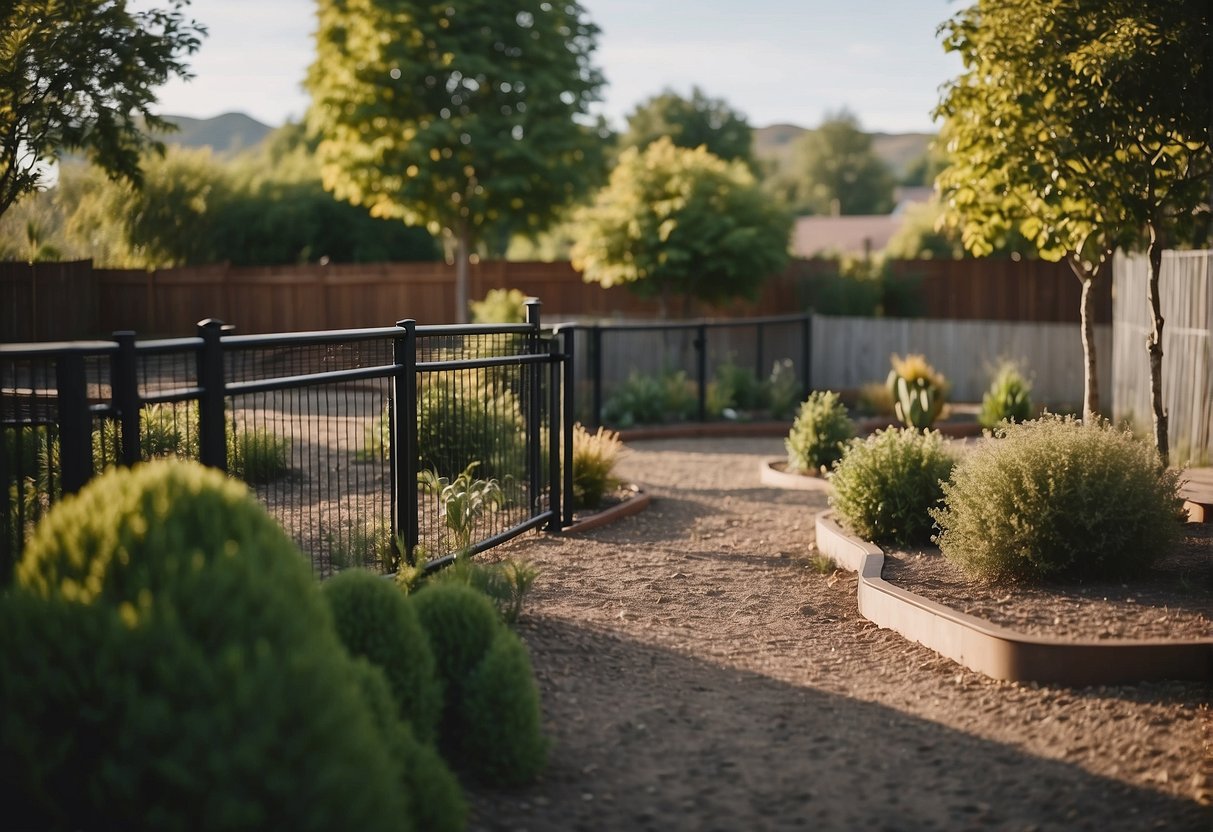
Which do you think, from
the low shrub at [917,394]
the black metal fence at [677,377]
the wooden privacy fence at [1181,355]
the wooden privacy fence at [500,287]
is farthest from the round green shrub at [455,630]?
the wooden privacy fence at [500,287]

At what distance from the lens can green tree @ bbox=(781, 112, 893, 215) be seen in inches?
3834

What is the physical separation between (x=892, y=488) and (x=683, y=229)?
14.2 metres

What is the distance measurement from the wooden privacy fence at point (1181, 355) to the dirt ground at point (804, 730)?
536 centimetres

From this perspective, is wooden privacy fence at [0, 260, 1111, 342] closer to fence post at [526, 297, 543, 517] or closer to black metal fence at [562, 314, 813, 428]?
black metal fence at [562, 314, 813, 428]

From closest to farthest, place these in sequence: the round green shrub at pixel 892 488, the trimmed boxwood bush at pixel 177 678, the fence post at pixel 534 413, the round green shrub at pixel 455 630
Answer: the trimmed boxwood bush at pixel 177 678 < the round green shrub at pixel 455 630 < the round green shrub at pixel 892 488 < the fence post at pixel 534 413

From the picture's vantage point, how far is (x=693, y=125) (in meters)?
58.8

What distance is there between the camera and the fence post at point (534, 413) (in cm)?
876

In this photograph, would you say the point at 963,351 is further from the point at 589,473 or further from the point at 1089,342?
the point at 589,473

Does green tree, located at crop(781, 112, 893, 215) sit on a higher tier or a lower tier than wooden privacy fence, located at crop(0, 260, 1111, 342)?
higher

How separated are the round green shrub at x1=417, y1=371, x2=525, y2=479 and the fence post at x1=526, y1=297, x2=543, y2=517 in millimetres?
168

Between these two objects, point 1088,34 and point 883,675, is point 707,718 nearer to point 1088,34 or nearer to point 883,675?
point 883,675

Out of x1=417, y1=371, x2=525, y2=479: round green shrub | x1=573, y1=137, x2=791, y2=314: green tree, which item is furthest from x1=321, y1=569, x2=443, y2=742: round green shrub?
x1=573, y1=137, x2=791, y2=314: green tree

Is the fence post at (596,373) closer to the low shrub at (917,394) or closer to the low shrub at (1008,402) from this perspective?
the low shrub at (917,394)

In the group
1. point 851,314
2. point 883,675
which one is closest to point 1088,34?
point 883,675
